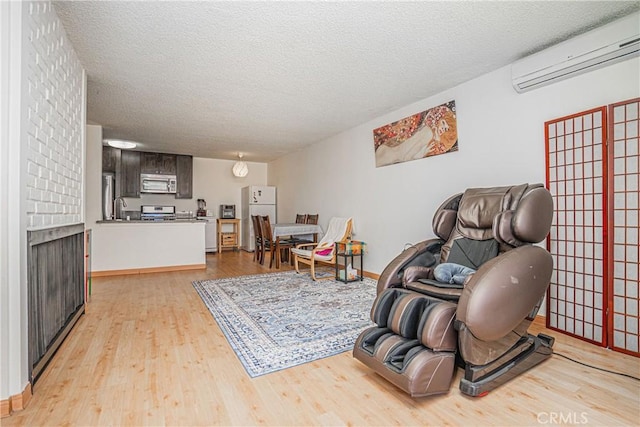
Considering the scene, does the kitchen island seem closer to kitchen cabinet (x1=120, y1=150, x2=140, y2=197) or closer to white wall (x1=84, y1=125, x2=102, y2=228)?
white wall (x1=84, y1=125, x2=102, y2=228)

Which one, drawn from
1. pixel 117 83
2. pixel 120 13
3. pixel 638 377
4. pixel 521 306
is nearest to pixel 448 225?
pixel 521 306

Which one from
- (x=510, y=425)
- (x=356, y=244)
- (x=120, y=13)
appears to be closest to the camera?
(x=510, y=425)

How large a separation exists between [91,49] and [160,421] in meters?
3.03

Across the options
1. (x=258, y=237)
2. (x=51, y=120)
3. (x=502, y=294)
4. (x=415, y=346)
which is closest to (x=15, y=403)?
(x=51, y=120)

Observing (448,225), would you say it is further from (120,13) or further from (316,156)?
(316,156)

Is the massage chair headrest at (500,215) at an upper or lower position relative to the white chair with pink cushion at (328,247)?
upper

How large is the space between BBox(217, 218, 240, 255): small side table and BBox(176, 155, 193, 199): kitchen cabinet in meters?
1.05

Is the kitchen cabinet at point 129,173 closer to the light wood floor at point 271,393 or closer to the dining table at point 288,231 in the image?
the dining table at point 288,231

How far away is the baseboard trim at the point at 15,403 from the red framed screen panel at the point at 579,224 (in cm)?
386

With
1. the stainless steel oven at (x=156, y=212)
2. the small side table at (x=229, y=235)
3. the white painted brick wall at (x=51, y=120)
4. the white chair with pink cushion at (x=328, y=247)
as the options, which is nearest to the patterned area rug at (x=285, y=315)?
the white chair with pink cushion at (x=328, y=247)

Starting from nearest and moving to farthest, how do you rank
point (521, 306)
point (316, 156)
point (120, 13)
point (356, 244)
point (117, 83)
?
point (521, 306) → point (120, 13) → point (117, 83) → point (356, 244) → point (316, 156)

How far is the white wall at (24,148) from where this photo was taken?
5.17 ft

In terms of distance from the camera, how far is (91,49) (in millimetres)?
2672

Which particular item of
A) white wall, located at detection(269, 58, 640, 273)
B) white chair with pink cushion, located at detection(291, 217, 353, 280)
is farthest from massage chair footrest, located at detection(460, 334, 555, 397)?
white chair with pink cushion, located at detection(291, 217, 353, 280)
